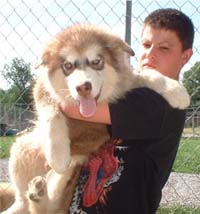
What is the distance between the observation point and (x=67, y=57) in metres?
2.70

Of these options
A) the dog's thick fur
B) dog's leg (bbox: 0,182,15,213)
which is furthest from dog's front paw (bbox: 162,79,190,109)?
dog's leg (bbox: 0,182,15,213)

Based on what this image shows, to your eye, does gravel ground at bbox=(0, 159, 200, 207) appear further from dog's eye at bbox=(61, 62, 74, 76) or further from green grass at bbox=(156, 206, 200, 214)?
dog's eye at bbox=(61, 62, 74, 76)

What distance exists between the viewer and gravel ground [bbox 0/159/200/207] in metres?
5.64

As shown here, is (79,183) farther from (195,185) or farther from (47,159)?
(195,185)

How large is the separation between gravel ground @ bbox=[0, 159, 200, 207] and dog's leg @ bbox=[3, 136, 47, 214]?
2.29 metres

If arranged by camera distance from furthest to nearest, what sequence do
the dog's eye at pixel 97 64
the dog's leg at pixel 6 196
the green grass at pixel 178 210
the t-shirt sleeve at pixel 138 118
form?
the green grass at pixel 178 210 < the dog's leg at pixel 6 196 < the dog's eye at pixel 97 64 < the t-shirt sleeve at pixel 138 118

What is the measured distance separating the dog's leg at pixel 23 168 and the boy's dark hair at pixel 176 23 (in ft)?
3.05

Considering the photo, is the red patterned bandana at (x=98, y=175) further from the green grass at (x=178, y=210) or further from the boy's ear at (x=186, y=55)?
the green grass at (x=178, y=210)

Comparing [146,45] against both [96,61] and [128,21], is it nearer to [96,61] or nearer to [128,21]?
[96,61]

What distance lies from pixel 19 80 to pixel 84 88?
138cm

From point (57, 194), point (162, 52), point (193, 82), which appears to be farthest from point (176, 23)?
point (57, 194)

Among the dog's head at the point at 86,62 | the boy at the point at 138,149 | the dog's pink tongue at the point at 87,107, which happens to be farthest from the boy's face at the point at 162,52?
the dog's pink tongue at the point at 87,107

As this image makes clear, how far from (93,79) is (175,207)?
3.12m

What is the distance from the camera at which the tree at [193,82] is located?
11.8 ft
